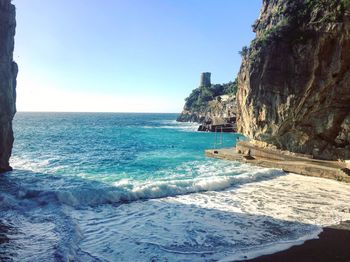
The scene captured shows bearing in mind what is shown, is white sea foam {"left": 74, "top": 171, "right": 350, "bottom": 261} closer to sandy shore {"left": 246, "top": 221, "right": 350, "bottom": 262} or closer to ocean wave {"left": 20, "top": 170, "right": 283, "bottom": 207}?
sandy shore {"left": 246, "top": 221, "right": 350, "bottom": 262}

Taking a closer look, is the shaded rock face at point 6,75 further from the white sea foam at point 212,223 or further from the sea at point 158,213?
the white sea foam at point 212,223

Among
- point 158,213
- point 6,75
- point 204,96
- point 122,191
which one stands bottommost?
point 158,213

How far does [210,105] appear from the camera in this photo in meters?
110

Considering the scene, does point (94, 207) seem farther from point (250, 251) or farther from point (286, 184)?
point (286, 184)

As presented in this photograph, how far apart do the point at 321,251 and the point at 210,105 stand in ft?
331

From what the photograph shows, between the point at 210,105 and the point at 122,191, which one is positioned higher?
the point at 210,105

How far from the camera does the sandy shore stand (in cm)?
939

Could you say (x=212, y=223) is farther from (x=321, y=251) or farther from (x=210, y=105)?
(x=210, y=105)

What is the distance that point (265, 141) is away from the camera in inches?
1257

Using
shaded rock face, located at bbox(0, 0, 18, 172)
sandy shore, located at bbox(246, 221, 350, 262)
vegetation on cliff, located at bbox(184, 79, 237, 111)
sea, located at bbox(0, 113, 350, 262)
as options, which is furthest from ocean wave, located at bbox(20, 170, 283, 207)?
vegetation on cliff, located at bbox(184, 79, 237, 111)

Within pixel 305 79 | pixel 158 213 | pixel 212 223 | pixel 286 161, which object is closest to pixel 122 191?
pixel 158 213

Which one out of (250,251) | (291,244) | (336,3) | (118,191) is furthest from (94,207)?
(336,3)

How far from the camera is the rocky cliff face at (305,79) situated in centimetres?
2481

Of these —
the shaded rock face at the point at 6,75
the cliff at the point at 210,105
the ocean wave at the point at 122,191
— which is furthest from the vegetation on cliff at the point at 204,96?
the ocean wave at the point at 122,191
